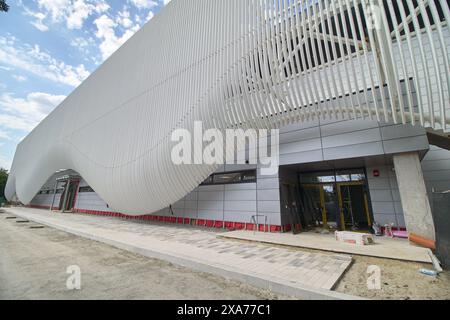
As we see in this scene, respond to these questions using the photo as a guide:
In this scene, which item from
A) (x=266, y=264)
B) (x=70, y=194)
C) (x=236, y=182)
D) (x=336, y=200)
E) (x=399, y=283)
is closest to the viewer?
(x=399, y=283)

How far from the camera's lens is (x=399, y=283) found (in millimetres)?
3711

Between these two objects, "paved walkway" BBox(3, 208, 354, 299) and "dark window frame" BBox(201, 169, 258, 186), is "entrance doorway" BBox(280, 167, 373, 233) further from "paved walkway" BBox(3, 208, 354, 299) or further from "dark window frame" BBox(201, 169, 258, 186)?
"paved walkway" BBox(3, 208, 354, 299)

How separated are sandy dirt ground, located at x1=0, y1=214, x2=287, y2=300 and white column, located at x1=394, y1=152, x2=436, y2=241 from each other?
20.1ft

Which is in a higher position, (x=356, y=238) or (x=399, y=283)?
(x=356, y=238)

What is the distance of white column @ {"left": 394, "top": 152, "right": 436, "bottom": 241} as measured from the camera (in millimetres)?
6379

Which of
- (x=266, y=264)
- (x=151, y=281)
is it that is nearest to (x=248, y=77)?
(x=266, y=264)

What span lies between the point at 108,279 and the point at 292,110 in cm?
665

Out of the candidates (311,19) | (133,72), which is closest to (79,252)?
(311,19)

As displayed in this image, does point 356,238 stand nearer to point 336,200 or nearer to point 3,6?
point 336,200

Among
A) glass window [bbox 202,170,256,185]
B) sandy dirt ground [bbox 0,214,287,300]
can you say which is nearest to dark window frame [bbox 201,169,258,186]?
glass window [bbox 202,170,256,185]

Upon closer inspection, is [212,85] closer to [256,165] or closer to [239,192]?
[256,165]

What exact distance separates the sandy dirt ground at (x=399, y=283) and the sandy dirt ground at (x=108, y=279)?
1459mm

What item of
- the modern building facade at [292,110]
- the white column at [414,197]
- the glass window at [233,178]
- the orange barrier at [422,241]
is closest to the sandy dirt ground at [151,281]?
the orange barrier at [422,241]

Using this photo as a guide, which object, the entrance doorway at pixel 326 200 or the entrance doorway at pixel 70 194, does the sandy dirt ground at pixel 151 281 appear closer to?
the entrance doorway at pixel 326 200
